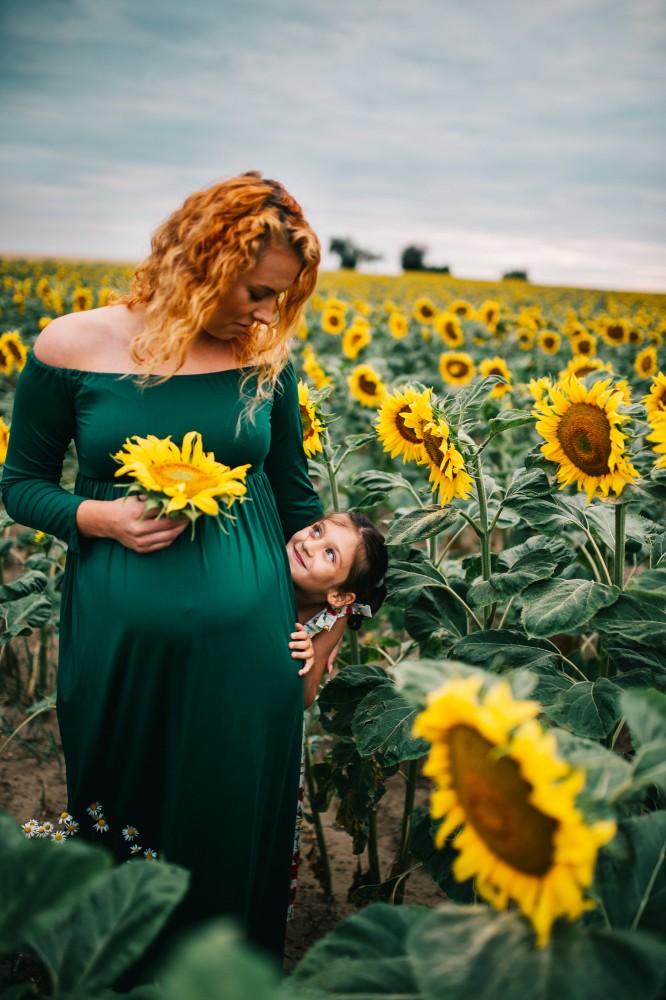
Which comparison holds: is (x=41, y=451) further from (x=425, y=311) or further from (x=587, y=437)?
(x=425, y=311)

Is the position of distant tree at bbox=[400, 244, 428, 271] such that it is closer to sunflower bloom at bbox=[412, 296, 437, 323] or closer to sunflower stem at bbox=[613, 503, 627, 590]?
sunflower bloom at bbox=[412, 296, 437, 323]

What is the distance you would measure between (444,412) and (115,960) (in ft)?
4.67

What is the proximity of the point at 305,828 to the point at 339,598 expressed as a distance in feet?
4.78

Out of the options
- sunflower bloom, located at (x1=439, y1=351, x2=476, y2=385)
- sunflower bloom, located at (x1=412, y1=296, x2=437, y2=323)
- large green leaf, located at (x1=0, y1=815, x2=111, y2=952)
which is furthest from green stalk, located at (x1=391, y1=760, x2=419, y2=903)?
sunflower bloom, located at (x1=412, y1=296, x2=437, y2=323)

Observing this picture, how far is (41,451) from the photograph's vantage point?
1783mm

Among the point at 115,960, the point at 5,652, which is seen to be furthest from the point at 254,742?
the point at 5,652

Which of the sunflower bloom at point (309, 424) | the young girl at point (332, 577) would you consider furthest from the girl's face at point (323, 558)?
the sunflower bloom at point (309, 424)

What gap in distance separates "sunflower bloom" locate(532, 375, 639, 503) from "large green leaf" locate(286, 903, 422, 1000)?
1.09 metres

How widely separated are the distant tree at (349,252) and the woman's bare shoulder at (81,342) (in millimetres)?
32484

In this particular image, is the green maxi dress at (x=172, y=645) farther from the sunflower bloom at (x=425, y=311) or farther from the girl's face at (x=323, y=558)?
the sunflower bloom at (x=425, y=311)

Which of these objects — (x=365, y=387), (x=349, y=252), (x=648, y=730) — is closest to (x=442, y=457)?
(x=648, y=730)

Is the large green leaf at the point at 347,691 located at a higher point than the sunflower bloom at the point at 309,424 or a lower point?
lower

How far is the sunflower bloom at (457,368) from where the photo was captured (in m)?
4.91

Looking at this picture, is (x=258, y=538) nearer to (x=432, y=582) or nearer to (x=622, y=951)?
(x=432, y=582)
